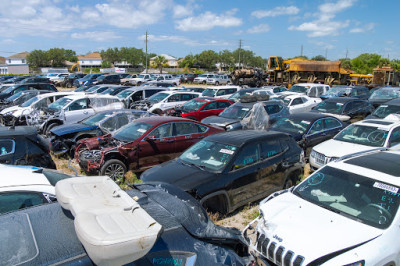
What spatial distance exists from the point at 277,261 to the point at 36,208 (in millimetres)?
2676

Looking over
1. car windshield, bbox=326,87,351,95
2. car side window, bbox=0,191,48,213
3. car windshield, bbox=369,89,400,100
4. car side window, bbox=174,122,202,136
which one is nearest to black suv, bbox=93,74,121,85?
car windshield, bbox=326,87,351,95

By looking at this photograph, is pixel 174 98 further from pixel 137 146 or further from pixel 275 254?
pixel 275 254

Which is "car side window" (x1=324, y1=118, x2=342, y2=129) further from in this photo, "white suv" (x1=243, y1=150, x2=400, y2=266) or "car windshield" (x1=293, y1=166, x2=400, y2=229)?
"car windshield" (x1=293, y1=166, x2=400, y2=229)

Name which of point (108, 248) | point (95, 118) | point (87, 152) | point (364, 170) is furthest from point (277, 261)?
point (95, 118)

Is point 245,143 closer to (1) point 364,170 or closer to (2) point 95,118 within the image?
(1) point 364,170

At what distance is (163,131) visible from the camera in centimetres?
808

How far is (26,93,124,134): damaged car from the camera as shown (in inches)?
466

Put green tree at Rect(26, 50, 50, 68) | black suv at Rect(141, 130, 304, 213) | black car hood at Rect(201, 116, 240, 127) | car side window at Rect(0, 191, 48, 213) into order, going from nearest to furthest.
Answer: car side window at Rect(0, 191, 48, 213)
black suv at Rect(141, 130, 304, 213)
black car hood at Rect(201, 116, 240, 127)
green tree at Rect(26, 50, 50, 68)

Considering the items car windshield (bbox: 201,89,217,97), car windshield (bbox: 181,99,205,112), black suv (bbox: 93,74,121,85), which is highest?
black suv (bbox: 93,74,121,85)

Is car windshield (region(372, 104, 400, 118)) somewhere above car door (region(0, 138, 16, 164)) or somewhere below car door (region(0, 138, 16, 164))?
above

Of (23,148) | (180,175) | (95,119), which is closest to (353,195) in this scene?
(180,175)

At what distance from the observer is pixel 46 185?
4035 mm

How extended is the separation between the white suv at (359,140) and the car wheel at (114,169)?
5027mm

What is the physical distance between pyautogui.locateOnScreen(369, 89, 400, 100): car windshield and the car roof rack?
18.2 meters
